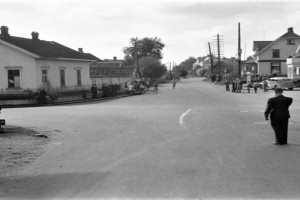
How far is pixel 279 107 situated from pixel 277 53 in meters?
75.1

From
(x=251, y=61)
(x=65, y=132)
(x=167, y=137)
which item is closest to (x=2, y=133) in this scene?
(x=65, y=132)

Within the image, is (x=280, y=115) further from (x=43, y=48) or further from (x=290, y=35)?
(x=290, y=35)

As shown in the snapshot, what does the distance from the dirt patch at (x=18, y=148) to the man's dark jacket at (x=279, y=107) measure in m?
5.74

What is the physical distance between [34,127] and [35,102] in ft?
58.4

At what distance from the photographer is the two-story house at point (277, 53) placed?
81.9 meters

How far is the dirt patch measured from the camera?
9203mm

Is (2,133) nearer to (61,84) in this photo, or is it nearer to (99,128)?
(99,128)

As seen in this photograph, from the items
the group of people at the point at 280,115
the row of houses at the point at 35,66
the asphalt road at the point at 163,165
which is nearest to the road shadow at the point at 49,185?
the asphalt road at the point at 163,165

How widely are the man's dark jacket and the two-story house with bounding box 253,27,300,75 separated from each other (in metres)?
72.7

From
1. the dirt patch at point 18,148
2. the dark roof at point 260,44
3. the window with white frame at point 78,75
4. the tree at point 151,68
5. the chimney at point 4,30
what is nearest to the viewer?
the dirt patch at point 18,148

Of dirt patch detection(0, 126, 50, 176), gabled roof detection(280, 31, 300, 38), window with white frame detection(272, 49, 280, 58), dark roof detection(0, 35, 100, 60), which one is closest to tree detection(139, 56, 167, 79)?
window with white frame detection(272, 49, 280, 58)

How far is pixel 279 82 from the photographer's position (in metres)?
48.4

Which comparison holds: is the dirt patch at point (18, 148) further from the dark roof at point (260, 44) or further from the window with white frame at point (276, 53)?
the dark roof at point (260, 44)

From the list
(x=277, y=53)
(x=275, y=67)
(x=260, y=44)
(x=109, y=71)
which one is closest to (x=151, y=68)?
(x=260, y=44)
